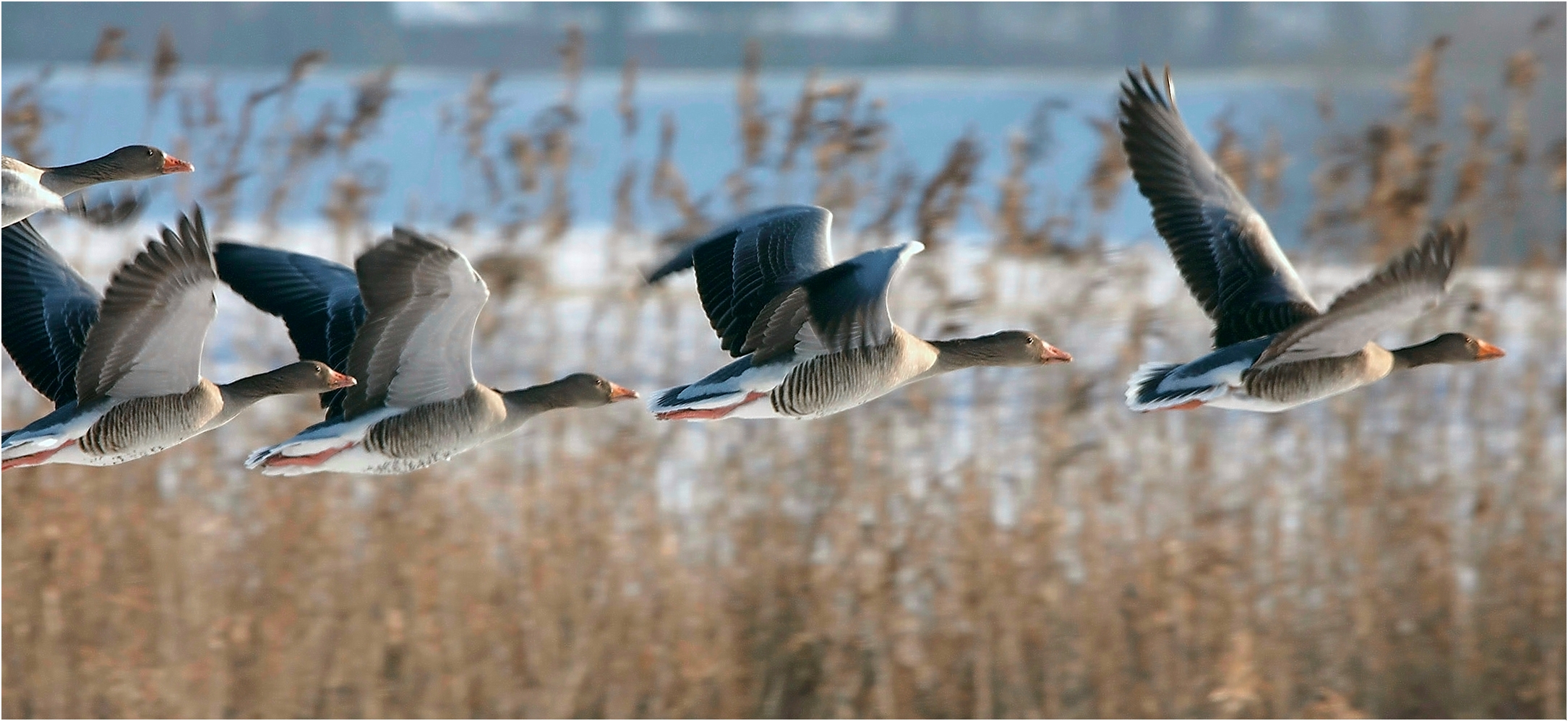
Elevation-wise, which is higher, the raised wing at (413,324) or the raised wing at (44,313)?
the raised wing at (44,313)

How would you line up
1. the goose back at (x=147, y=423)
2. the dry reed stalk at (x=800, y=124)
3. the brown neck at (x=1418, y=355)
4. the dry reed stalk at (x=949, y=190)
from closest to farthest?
the goose back at (x=147, y=423), the brown neck at (x=1418, y=355), the dry reed stalk at (x=949, y=190), the dry reed stalk at (x=800, y=124)

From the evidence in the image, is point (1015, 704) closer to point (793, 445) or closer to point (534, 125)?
point (793, 445)

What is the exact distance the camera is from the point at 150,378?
151 inches

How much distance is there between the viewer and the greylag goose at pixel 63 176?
3.63m

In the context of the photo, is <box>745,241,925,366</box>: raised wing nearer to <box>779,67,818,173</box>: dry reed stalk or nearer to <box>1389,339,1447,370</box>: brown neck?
<box>1389,339,1447,370</box>: brown neck

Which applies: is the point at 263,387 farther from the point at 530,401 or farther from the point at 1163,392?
the point at 1163,392

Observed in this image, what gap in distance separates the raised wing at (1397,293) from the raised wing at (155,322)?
96.7 inches

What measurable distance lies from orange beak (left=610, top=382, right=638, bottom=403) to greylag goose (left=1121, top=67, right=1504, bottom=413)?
1342 mm

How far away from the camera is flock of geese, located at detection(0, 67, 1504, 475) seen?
3605mm

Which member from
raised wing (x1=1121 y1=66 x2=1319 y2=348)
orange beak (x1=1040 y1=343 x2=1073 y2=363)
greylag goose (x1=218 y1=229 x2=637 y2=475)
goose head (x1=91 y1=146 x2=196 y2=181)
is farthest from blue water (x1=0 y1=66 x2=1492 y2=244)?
greylag goose (x1=218 y1=229 x2=637 y2=475)

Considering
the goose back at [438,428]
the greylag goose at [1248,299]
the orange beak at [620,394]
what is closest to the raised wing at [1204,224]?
the greylag goose at [1248,299]

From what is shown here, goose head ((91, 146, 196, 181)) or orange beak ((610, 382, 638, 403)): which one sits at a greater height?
goose head ((91, 146, 196, 181))

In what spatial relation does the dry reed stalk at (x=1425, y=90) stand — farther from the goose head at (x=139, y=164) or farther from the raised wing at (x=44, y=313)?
the raised wing at (x=44, y=313)

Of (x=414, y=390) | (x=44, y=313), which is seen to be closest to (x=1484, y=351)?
(x=414, y=390)
